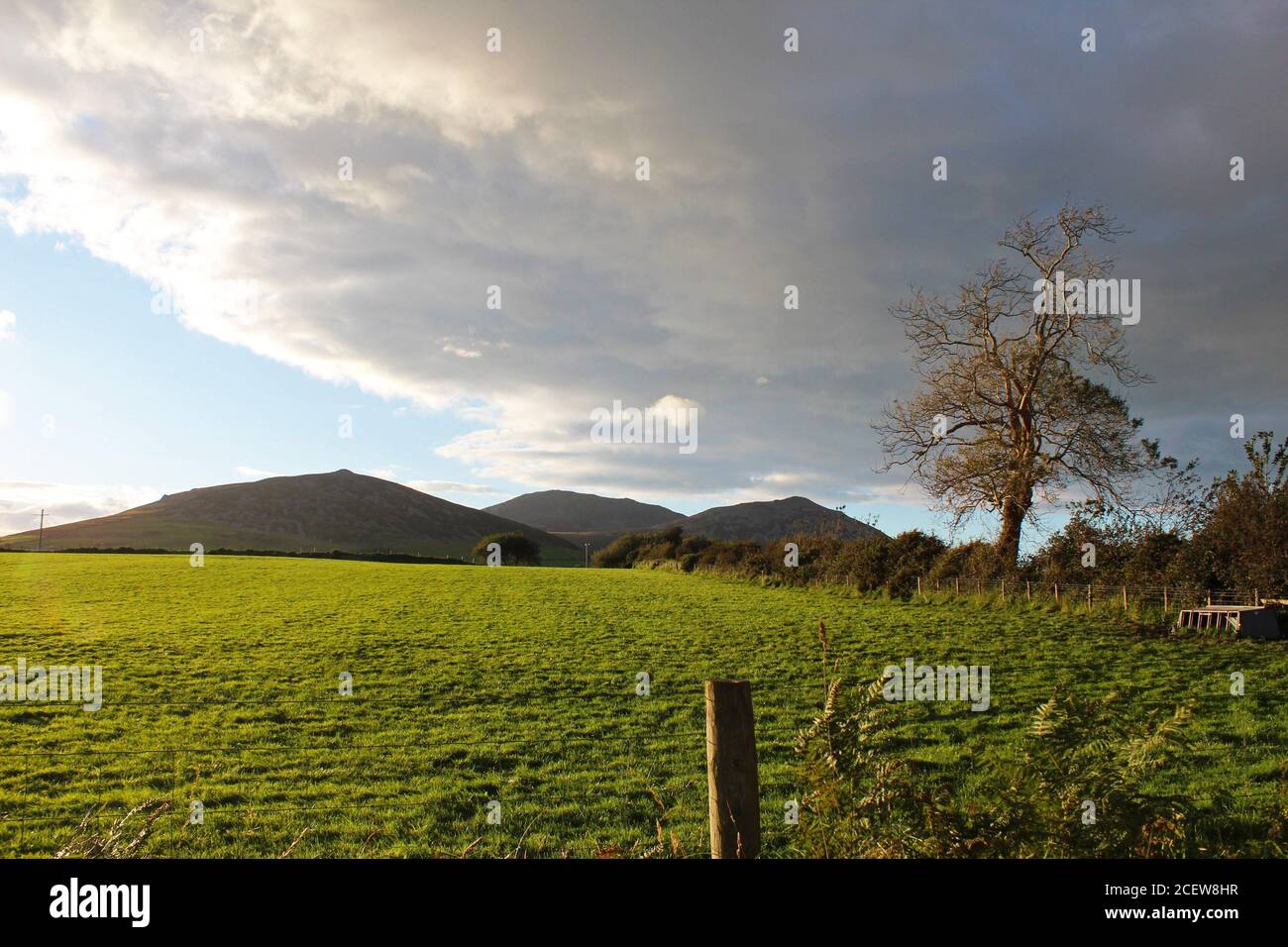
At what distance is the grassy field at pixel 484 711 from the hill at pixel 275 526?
116 meters

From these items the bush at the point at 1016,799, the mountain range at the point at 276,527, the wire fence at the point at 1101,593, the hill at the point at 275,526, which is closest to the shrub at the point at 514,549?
the mountain range at the point at 276,527

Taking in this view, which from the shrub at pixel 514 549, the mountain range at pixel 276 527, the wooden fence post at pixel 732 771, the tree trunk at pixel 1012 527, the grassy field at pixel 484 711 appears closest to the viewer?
the wooden fence post at pixel 732 771

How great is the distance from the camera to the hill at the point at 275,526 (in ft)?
432

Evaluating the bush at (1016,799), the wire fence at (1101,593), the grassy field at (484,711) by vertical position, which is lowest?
the grassy field at (484,711)

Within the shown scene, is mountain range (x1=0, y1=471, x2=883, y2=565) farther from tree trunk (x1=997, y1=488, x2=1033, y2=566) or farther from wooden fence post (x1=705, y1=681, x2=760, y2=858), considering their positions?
wooden fence post (x1=705, y1=681, x2=760, y2=858)

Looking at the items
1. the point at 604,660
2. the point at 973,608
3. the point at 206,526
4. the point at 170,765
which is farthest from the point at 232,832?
the point at 206,526

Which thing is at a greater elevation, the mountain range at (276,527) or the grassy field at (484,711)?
the mountain range at (276,527)

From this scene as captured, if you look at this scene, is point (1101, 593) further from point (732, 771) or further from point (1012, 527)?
point (732, 771)

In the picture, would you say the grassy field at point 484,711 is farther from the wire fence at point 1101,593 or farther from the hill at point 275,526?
the hill at point 275,526

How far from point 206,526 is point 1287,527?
536 feet

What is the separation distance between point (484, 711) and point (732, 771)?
1107cm
